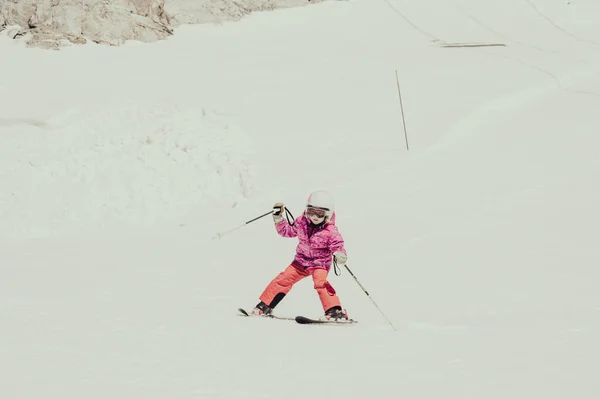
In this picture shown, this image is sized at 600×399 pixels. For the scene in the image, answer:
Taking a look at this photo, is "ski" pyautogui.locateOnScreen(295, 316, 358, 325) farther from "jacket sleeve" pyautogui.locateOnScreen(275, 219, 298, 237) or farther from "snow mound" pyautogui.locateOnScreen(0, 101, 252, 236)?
"snow mound" pyautogui.locateOnScreen(0, 101, 252, 236)

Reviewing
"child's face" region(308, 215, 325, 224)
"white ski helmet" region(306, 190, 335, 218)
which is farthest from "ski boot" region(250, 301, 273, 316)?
"white ski helmet" region(306, 190, 335, 218)

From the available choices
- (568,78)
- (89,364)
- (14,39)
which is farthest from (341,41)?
(89,364)

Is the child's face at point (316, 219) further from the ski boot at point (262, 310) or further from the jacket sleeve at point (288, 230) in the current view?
the ski boot at point (262, 310)

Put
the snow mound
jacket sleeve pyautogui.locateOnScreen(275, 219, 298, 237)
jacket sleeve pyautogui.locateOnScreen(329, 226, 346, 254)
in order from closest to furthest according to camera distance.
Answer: jacket sleeve pyautogui.locateOnScreen(329, 226, 346, 254) → jacket sleeve pyautogui.locateOnScreen(275, 219, 298, 237) → the snow mound

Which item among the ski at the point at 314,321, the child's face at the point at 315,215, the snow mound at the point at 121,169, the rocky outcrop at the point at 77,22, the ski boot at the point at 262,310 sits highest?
the rocky outcrop at the point at 77,22

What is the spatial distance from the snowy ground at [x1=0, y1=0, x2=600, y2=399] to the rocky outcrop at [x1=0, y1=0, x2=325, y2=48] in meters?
0.51

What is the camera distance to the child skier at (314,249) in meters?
7.93

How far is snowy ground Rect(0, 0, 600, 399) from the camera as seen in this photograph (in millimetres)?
6176

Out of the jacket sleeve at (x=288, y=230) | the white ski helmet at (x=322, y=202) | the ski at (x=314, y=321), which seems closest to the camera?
the ski at (x=314, y=321)

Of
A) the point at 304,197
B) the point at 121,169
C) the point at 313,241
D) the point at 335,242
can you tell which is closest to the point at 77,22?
the point at 121,169

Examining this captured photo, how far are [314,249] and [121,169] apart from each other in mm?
8171

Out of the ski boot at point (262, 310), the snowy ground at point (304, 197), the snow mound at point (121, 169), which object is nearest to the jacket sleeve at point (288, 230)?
the ski boot at point (262, 310)

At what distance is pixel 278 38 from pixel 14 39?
6770 millimetres

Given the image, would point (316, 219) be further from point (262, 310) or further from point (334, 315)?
point (262, 310)
